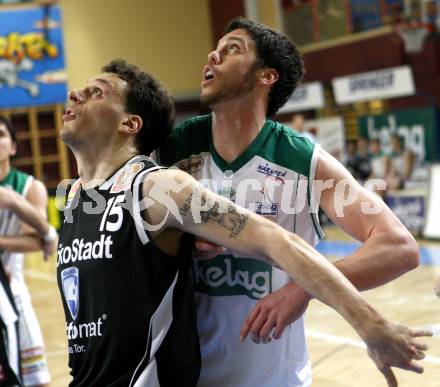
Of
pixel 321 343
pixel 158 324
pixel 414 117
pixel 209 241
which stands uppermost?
pixel 209 241

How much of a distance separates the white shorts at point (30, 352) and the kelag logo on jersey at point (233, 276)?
93.7 inches

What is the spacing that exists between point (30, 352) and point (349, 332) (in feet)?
10.6

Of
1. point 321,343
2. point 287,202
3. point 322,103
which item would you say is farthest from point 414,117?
point 287,202

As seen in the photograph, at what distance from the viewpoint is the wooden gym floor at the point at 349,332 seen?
5570 millimetres

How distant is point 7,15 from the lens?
18812 millimetres

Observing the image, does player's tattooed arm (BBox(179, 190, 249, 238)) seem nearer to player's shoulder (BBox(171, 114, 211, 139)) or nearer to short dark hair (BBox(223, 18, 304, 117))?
player's shoulder (BBox(171, 114, 211, 139))

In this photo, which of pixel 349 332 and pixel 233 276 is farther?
pixel 349 332

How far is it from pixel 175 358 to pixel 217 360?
0.35 m

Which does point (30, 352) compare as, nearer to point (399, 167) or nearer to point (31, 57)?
point (399, 167)

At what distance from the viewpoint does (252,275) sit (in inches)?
112

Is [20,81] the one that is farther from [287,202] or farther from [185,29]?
[287,202]

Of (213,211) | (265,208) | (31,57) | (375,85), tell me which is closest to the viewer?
(213,211)

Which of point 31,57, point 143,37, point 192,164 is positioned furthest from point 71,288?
point 143,37

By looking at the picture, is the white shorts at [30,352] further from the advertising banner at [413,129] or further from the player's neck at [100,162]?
the advertising banner at [413,129]
